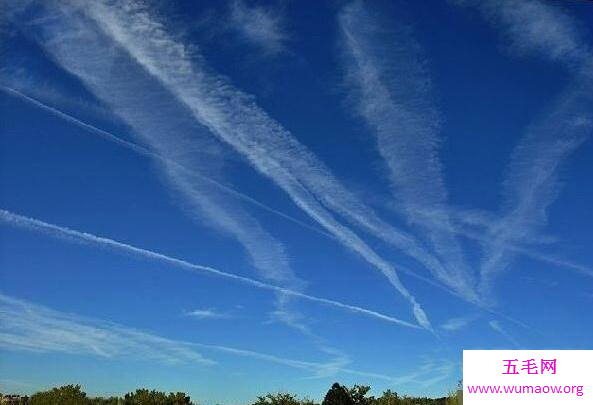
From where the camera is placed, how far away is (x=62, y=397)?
536 inches

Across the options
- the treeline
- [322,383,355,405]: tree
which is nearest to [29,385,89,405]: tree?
the treeline

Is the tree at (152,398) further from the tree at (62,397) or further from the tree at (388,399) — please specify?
the tree at (388,399)

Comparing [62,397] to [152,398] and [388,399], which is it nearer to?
[152,398]

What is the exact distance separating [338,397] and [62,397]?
506cm

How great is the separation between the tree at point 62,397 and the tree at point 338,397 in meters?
4.39

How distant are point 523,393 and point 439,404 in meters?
5.40

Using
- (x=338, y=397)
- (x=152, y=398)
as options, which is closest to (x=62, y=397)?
(x=152, y=398)

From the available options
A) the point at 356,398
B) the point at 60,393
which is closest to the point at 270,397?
the point at 356,398

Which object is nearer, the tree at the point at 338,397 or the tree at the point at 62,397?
the tree at the point at 338,397

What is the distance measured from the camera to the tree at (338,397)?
40.0ft

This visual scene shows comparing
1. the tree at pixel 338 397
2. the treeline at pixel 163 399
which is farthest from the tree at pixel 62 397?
the tree at pixel 338 397

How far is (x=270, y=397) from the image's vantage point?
41.8 feet

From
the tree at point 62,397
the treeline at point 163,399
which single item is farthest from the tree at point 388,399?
the tree at point 62,397

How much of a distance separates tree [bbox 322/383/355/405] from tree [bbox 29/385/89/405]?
14.4ft
